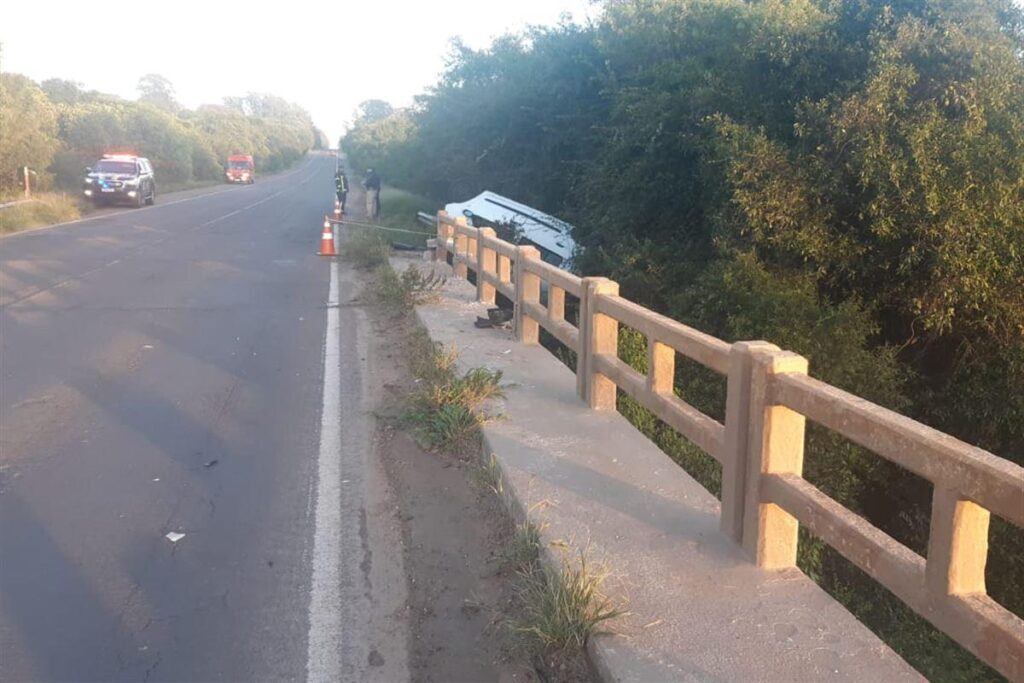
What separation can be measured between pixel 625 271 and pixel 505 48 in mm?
18299

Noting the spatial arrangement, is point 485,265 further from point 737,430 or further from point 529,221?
point 737,430

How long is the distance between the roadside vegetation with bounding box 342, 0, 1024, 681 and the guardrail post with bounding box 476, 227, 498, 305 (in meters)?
1.89

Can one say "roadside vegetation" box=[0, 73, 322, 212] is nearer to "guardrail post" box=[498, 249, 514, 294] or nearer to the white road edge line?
"guardrail post" box=[498, 249, 514, 294]

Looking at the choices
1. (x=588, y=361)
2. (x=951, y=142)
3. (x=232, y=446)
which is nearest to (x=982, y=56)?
(x=951, y=142)

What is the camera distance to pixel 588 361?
7.64 m

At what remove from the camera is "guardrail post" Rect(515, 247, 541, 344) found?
10.0m

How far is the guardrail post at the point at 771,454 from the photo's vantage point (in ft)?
15.4

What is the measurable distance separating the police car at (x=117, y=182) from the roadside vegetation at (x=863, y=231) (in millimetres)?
27605

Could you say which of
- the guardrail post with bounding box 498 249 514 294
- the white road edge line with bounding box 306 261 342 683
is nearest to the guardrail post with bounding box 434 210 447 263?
the guardrail post with bounding box 498 249 514 294

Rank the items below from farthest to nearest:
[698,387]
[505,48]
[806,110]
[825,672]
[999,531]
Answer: [505,48], [806,110], [698,387], [999,531], [825,672]

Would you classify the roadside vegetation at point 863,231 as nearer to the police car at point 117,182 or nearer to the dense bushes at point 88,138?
the police car at point 117,182

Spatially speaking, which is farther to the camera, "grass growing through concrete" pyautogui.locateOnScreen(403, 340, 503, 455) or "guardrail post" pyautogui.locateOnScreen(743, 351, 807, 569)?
"grass growing through concrete" pyautogui.locateOnScreen(403, 340, 503, 455)

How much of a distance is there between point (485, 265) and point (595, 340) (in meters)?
5.18

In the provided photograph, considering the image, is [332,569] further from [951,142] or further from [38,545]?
[951,142]
